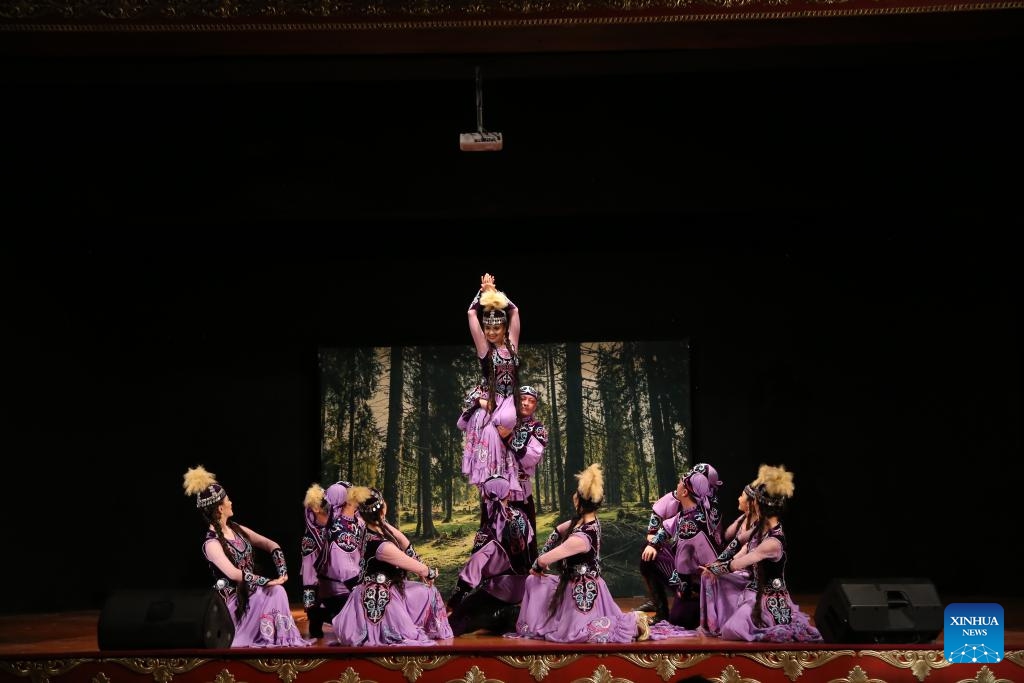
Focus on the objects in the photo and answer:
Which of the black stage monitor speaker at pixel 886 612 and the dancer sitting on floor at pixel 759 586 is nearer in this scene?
the black stage monitor speaker at pixel 886 612

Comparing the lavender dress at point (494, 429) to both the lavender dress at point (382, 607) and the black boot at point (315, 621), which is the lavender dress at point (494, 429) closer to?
the lavender dress at point (382, 607)

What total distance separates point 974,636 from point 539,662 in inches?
76.8

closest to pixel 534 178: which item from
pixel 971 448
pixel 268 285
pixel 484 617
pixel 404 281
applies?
pixel 404 281

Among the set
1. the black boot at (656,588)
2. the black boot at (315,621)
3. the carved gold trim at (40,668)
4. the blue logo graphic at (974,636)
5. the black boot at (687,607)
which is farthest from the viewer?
the black boot at (656,588)

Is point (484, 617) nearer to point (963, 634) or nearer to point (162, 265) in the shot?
point (963, 634)

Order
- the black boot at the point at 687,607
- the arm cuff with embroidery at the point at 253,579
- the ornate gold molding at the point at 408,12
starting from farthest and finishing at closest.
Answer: the black boot at the point at 687,607, the arm cuff with embroidery at the point at 253,579, the ornate gold molding at the point at 408,12

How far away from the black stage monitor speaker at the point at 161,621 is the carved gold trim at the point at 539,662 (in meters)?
1.38

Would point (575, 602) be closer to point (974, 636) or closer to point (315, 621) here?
point (315, 621)

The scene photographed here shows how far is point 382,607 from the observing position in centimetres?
578

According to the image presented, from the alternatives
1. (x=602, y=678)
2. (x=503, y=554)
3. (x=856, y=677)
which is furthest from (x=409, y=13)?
(x=856, y=677)

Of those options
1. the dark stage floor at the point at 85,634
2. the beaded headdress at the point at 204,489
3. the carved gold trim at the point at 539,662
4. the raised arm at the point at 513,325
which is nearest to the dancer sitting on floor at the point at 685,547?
the dark stage floor at the point at 85,634

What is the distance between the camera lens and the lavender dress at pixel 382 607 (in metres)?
5.75

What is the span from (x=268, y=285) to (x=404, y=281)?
0.92 metres

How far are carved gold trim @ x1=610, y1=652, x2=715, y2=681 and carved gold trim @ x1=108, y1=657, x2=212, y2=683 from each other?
2022mm
